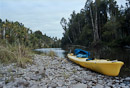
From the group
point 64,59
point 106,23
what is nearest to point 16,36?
point 64,59

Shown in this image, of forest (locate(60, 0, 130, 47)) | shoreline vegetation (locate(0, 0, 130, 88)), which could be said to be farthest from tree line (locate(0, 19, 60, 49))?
forest (locate(60, 0, 130, 47))

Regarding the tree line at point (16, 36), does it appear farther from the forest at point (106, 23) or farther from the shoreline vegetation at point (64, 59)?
the forest at point (106, 23)

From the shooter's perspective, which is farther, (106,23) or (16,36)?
(106,23)

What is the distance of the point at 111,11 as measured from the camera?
24.0 metres

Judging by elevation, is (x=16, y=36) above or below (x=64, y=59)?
above

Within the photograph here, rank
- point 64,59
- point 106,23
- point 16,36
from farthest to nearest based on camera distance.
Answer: point 106,23
point 16,36
point 64,59

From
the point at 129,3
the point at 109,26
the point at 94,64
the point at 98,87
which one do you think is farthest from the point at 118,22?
the point at 98,87

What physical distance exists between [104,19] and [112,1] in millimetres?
4195

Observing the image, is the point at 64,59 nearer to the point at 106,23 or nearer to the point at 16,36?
the point at 16,36

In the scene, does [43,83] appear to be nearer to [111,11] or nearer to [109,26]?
[109,26]

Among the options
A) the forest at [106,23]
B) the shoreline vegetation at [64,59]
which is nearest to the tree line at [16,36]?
the shoreline vegetation at [64,59]

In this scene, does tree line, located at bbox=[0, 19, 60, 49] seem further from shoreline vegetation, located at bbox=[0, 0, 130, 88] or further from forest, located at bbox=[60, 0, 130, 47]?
forest, located at bbox=[60, 0, 130, 47]

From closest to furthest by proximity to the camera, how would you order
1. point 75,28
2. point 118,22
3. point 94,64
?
point 94,64
point 118,22
point 75,28

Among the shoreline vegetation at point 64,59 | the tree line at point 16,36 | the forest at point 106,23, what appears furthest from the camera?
the forest at point 106,23
